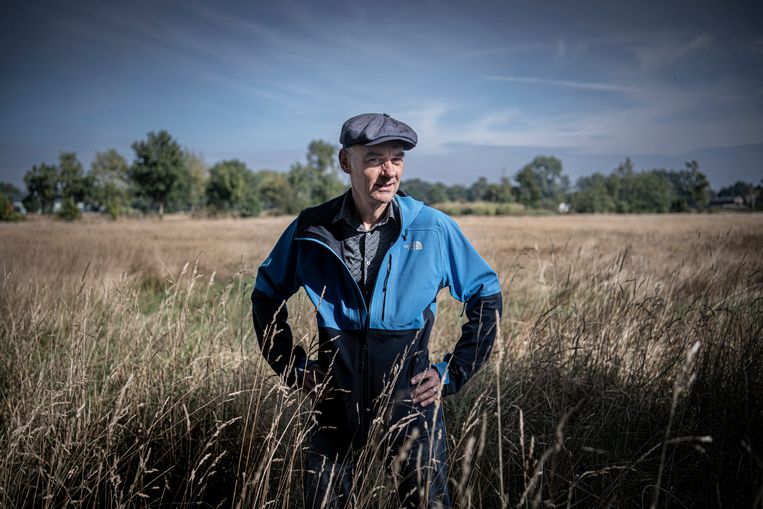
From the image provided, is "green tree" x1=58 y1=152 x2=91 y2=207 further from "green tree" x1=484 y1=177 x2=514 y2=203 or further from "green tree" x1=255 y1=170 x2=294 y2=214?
"green tree" x1=484 y1=177 x2=514 y2=203

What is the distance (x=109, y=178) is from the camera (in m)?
67.8

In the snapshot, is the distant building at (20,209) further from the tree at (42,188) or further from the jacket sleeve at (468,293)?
the jacket sleeve at (468,293)

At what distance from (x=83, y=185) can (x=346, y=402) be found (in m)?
72.7

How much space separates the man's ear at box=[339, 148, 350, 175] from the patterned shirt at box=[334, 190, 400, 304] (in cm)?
17

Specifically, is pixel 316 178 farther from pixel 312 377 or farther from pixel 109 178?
pixel 312 377

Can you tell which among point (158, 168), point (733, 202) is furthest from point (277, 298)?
point (158, 168)

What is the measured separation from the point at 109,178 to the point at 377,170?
79716 millimetres

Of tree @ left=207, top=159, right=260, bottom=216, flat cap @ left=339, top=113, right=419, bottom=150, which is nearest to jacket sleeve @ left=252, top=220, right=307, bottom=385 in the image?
flat cap @ left=339, top=113, right=419, bottom=150

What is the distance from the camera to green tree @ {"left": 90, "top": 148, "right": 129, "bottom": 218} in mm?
63438

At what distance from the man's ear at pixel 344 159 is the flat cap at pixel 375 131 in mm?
109

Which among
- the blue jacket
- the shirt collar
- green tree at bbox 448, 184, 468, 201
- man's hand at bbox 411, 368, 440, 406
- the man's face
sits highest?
green tree at bbox 448, 184, 468, 201

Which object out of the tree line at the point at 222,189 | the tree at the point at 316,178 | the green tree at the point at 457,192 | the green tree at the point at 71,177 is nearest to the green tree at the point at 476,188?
the green tree at the point at 457,192

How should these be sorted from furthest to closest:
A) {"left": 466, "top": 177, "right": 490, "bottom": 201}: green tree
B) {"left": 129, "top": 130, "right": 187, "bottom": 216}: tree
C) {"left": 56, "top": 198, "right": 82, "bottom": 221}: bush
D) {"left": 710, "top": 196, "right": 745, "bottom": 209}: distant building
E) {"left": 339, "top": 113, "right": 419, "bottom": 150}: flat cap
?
{"left": 466, "top": 177, "right": 490, "bottom": 201}: green tree → {"left": 129, "top": 130, "right": 187, "bottom": 216}: tree → {"left": 56, "top": 198, "right": 82, "bottom": 221}: bush → {"left": 710, "top": 196, "right": 745, "bottom": 209}: distant building → {"left": 339, "top": 113, "right": 419, "bottom": 150}: flat cap

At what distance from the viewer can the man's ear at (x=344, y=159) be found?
219 centimetres
